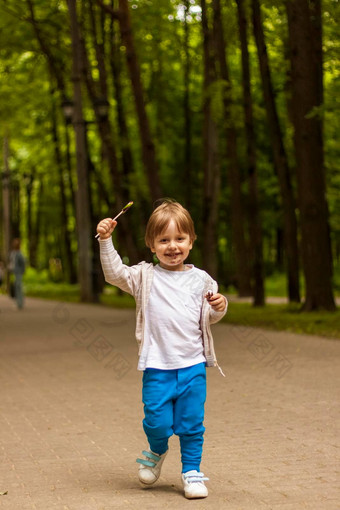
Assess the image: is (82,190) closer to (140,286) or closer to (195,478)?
(140,286)

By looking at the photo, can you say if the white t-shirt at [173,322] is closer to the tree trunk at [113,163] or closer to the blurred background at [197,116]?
the blurred background at [197,116]

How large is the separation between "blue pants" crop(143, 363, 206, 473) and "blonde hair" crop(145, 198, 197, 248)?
712 millimetres

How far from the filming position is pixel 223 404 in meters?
8.91

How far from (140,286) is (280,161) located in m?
16.8

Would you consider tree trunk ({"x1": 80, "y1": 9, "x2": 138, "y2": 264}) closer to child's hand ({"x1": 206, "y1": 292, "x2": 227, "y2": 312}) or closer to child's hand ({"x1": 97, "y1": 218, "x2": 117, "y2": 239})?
child's hand ({"x1": 206, "y1": 292, "x2": 227, "y2": 312})

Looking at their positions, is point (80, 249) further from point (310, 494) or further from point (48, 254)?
point (48, 254)

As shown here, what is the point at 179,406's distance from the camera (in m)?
5.59

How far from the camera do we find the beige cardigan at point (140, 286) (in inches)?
221

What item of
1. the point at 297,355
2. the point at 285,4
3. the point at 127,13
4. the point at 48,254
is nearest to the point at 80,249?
the point at 127,13

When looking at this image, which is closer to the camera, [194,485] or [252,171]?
A: [194,485]

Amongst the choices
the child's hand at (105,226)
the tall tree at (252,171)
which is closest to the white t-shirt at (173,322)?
the child's hand at (105,226)

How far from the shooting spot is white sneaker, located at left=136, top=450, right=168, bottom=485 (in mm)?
5660

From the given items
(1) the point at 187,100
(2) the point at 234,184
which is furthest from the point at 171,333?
(1) the point at 187,100

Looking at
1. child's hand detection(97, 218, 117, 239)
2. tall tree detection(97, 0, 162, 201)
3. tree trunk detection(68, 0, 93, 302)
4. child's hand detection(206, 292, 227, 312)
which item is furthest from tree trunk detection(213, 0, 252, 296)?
child's hand detection(97, 218, 117, 239)
